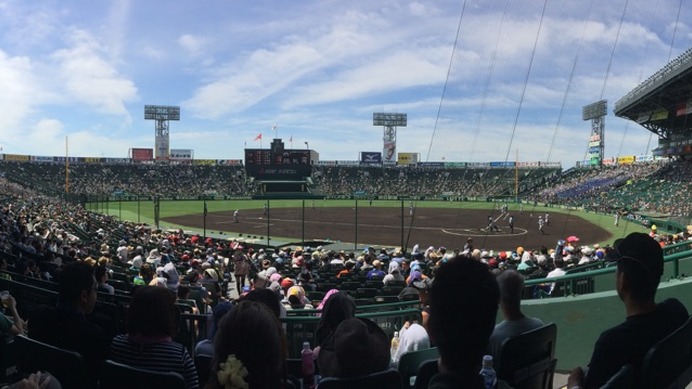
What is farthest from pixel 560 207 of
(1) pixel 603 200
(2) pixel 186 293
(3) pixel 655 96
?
(2) pixel 186 293

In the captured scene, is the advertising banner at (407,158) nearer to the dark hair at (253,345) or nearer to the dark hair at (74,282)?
the dark hair at (74,282)

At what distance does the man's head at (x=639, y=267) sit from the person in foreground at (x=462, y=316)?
121 centimetres

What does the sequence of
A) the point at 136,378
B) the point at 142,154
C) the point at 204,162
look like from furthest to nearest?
1. the point at 142,154
2. the point at 204,162
3. the point at 136,378

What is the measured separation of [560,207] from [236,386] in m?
75.3

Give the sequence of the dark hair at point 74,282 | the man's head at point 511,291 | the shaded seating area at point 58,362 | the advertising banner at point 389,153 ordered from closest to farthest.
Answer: the shaded seating area at point 58,362
the man's head at point 511,291
the dark hair at point 74,282
the advertising banner at point 389,153

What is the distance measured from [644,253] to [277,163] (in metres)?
84.5

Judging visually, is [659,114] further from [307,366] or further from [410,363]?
[307,366]

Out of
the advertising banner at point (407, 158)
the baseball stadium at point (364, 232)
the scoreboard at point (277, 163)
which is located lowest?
the baseball stadium at point (364, 232)

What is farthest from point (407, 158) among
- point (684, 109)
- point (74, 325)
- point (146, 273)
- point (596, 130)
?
point (74, 325)

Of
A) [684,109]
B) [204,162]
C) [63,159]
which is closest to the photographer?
[684,109]

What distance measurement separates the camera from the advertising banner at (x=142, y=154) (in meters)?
126

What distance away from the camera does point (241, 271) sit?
50.4 feet

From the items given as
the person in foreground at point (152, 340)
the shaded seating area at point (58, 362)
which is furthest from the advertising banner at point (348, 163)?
the person in foreground at point (152, 340)

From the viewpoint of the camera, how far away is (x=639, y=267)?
299 cm
